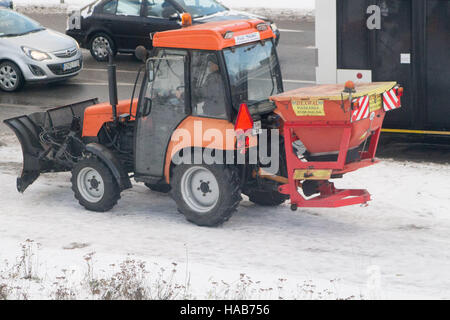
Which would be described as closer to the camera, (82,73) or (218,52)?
(218,52)

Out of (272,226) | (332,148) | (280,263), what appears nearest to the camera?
(280,263)

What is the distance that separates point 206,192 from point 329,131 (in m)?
1.56

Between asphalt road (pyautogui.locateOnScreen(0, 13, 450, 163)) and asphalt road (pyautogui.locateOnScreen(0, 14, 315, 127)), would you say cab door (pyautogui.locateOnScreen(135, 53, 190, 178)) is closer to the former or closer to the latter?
asphalt road (pyautogui.locateOnScreen(0, 13, 450, 163))

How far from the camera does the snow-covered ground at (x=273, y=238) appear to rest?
8.18 metres

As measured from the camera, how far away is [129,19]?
19.2 meters

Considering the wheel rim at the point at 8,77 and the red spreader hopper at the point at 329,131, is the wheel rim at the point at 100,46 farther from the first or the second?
the red spreader hopper at the point at 329,131

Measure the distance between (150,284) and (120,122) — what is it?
3.03 m

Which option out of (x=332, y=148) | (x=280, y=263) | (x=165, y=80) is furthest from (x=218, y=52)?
(x=280, y=263)

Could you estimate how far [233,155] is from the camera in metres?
9.38

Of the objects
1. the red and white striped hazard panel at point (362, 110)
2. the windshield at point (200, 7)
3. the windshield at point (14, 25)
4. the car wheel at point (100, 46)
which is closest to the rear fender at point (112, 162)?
the red and white striped hazard panel at point (362, 110)

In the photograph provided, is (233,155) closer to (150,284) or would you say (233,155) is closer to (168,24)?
(150,284)

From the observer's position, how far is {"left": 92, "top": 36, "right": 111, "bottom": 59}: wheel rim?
776 inches

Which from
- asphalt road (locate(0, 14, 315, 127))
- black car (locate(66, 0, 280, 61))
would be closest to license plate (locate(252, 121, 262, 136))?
asphalt road (locate(0, 14, 315, 127))

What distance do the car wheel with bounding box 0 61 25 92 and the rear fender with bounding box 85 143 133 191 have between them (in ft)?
24.5
